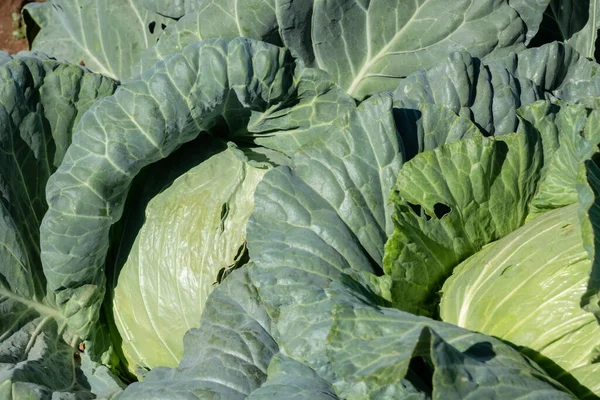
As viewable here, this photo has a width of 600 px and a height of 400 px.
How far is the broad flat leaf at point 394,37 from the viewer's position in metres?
3.12

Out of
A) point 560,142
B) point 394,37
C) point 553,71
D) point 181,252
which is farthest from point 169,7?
point 560,142

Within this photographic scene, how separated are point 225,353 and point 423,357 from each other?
80 cm

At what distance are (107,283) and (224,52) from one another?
115 centimetres

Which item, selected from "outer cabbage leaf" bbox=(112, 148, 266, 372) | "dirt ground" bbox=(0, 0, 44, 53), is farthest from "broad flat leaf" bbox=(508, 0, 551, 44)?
"dirt ground" bbox=(0, 0, 44, 53)

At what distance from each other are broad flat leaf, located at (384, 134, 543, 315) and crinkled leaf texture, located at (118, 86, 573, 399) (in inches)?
4.5

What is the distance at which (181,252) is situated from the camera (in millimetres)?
2764

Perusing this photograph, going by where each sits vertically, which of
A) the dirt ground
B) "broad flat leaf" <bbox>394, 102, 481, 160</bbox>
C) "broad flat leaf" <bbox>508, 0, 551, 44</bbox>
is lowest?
"broad flat leaf" <bbox>394, 102, 481, 160</bbox>

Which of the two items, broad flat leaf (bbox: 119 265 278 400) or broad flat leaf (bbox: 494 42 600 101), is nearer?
broad flat leaf (bbox: 119 265 278 400)

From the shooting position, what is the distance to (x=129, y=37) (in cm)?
367

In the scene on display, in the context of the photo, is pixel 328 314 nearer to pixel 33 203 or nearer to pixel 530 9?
pixel 33 203

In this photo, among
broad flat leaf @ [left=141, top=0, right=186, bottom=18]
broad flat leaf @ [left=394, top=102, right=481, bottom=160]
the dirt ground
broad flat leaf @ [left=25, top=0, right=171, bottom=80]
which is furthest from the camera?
the dirt ground

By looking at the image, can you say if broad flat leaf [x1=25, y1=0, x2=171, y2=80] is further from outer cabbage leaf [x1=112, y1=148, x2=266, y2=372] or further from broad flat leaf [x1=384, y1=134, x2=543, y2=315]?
broad flat leaf [x1=384, y1=134, x2=543, y2=315]

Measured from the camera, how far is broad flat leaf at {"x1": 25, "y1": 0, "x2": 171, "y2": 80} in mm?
3650

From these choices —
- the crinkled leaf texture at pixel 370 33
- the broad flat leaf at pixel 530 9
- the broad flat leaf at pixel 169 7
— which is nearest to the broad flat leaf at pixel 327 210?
the crinkled leaf texture at pixel 370 33
